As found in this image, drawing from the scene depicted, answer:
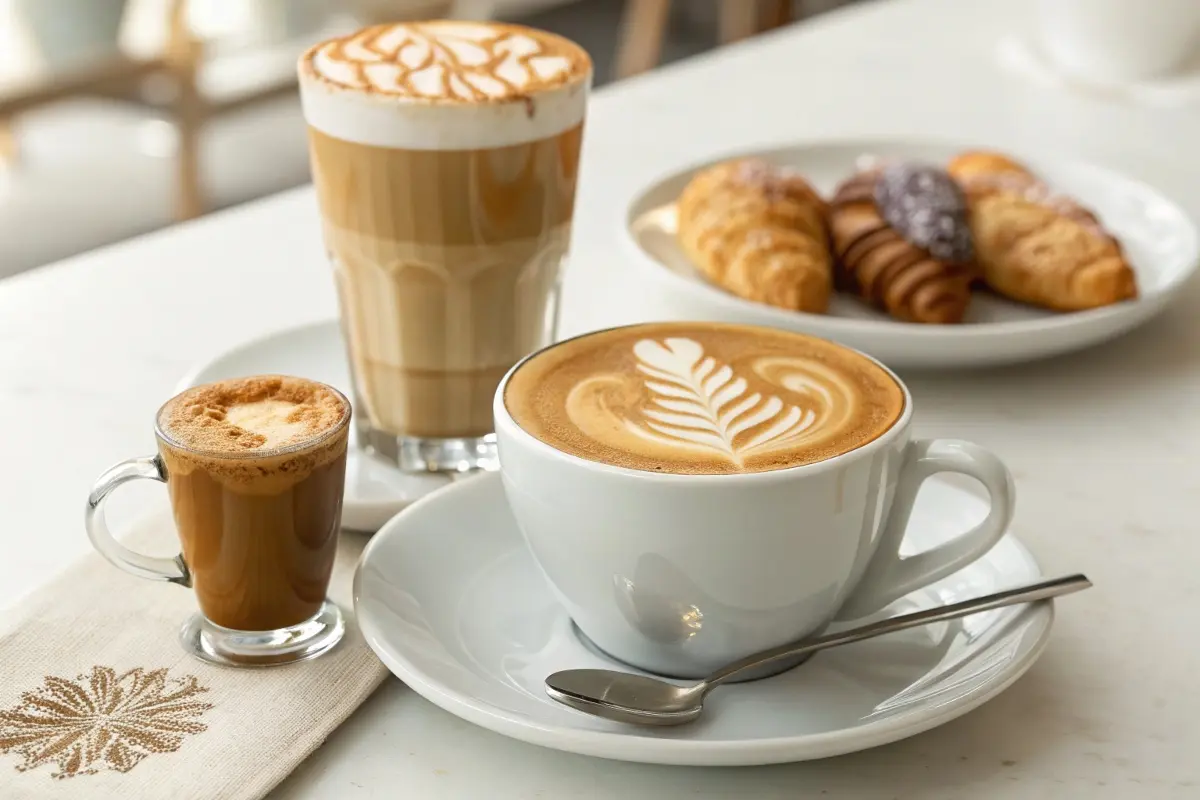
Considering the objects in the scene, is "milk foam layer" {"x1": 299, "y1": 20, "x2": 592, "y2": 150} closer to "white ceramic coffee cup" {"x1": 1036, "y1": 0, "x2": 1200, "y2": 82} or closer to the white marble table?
the white marble table

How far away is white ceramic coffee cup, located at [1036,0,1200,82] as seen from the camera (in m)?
1.70

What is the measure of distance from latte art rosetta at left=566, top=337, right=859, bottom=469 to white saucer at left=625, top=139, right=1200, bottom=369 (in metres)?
0.26

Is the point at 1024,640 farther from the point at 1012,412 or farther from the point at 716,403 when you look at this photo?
the point at 1012,412

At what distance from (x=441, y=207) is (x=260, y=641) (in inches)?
11.5

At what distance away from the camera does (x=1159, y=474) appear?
2.95 ft

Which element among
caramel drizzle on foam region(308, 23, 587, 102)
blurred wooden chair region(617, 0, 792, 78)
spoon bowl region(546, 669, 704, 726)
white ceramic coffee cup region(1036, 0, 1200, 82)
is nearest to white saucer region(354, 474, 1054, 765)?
spoon bowl region(546, 669, 704, 726)

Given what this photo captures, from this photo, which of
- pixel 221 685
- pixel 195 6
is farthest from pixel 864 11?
pixel 195 6

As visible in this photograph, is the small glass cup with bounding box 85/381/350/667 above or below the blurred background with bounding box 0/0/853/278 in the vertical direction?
above

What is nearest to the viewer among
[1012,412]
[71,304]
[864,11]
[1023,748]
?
[1023,748]

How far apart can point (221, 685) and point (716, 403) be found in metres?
0.27

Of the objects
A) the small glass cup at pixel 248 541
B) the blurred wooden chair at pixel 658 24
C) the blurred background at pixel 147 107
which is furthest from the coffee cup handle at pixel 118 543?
→ the blurred wooden chair at pixel 658 24

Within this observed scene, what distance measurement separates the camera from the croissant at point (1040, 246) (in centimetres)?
105

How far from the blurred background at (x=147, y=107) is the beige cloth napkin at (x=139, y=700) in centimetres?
256

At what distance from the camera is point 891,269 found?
107 centimetres
